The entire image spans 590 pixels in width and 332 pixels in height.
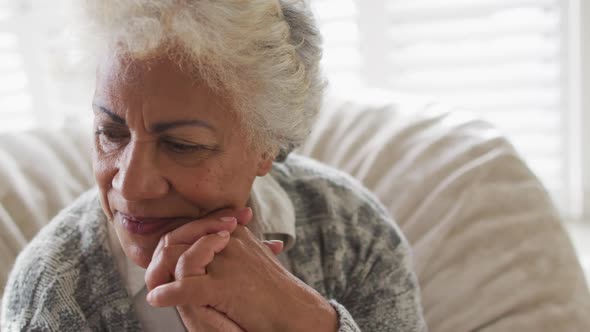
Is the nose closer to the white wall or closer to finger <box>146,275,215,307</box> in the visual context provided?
finger <box>146,275,215,307</box>

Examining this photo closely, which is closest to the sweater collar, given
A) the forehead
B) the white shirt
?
the white shirt

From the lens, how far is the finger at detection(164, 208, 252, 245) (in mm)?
1060

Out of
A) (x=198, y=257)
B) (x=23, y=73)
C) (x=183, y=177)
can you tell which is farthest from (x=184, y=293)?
Answer: (x=23, y=73)

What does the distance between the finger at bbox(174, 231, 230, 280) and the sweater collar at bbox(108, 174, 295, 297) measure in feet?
0.75

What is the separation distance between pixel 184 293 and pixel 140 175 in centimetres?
18

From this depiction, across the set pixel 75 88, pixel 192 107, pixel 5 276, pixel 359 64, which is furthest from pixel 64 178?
pixel 359 64

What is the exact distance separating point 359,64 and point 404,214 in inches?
46.2

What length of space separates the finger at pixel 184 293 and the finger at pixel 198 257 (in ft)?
0.04

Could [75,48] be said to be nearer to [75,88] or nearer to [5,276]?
[75,88]

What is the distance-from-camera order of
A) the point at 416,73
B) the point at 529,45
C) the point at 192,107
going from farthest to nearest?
1. the point at 416,73
2. the point at 529,45
3. the point at 192,107

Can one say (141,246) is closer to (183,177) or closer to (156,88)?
(183,177)

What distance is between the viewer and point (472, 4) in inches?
100

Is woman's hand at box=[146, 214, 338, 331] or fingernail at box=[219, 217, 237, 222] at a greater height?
fingernail at box=[219, 217, 237, 222]

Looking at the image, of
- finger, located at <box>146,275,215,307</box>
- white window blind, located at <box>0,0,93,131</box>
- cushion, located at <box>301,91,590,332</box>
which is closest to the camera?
finger, located at <box>146,275,215,307</box>
